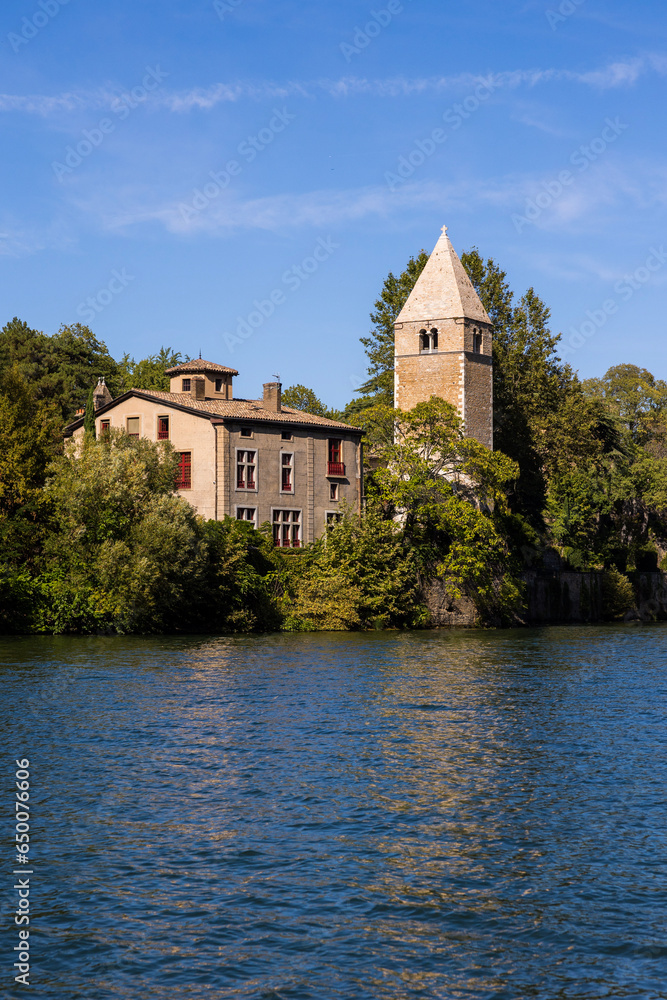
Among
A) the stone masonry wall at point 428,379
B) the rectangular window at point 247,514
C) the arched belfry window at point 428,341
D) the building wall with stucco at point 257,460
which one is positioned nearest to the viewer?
the building wall with stucco at point 257,460

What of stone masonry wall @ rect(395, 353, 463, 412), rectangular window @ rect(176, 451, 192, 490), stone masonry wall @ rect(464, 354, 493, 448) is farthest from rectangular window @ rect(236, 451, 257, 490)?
stone masonry wall @ rect(464, 354, 493, 448)

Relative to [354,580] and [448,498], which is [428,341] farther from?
[354,580]

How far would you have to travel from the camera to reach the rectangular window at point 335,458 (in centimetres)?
6612

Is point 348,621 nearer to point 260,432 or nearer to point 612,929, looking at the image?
point 260,432

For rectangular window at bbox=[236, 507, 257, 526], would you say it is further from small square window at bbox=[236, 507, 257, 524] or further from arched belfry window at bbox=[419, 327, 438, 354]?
arched belfry window at bbox=[419, 327, 438, 354]

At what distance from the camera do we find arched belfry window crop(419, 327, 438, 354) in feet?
220

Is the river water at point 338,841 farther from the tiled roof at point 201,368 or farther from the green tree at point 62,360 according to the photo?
the green tree at point 62,360

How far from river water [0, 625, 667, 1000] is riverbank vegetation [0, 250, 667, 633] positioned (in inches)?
692

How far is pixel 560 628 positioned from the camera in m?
61.8

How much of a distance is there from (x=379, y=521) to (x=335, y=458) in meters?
9.16

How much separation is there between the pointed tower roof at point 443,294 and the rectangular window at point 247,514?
48.8 feet

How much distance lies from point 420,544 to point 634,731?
117 feet

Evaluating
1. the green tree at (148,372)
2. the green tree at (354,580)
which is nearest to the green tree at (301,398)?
the green tree at (148,372)

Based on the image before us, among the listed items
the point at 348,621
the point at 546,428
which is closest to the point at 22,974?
the point at 348,621
